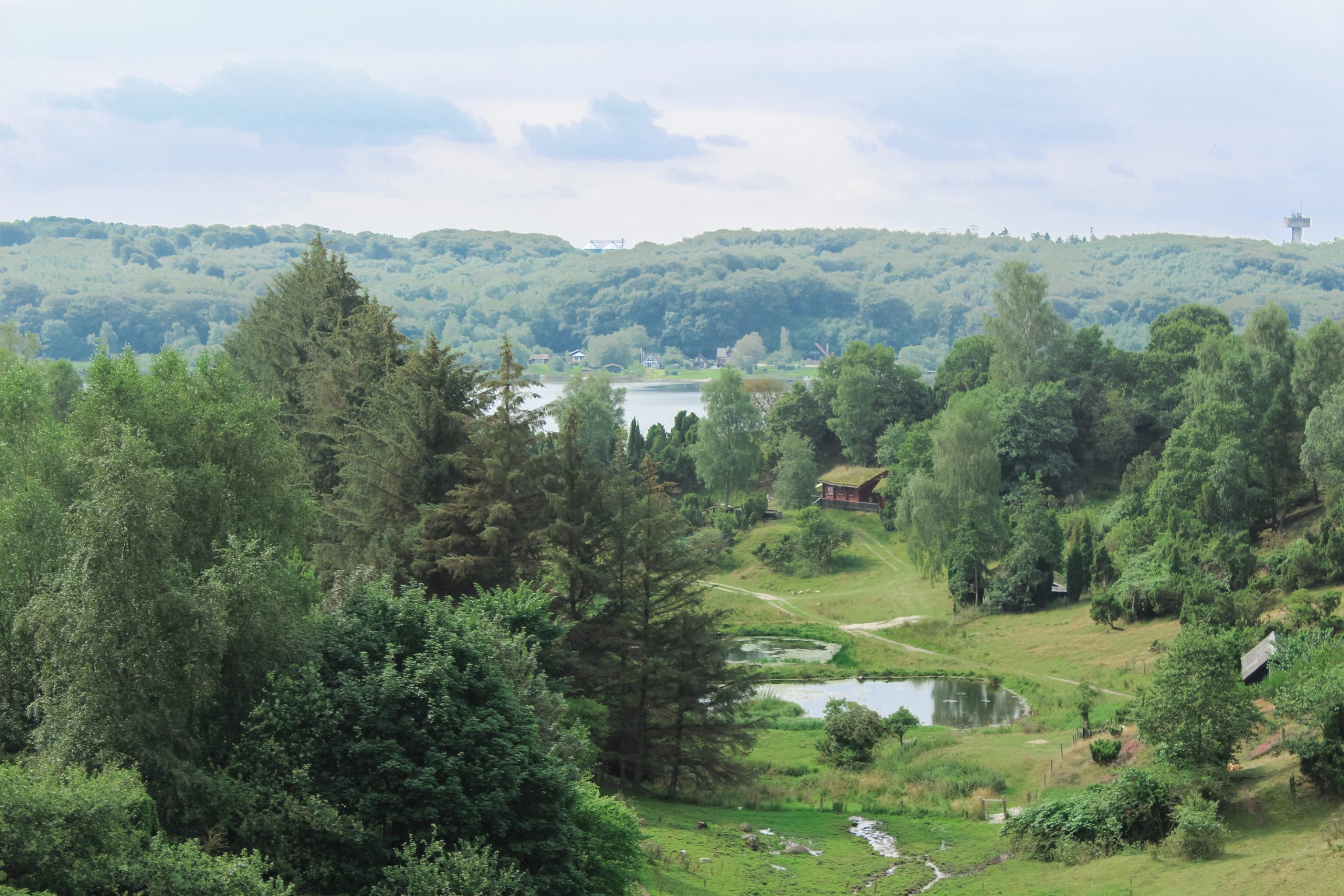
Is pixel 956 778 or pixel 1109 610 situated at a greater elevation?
pixel 1109 610

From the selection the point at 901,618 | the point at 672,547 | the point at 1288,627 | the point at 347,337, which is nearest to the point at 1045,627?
the point at 901,618

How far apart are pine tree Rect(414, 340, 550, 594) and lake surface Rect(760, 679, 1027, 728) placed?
1611cm

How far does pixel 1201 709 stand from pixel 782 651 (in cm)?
3022

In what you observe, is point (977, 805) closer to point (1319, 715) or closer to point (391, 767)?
point (1319, 715)

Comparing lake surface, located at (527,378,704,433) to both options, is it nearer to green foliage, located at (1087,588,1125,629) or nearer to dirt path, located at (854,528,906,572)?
dirt path, located at (854,528,906,572)

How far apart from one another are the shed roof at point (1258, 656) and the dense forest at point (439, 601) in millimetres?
602

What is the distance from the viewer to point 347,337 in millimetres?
43344

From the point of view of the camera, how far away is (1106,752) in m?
28.9

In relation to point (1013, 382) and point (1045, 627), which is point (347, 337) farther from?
point (1013, 382)

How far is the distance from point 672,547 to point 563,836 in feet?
44.1

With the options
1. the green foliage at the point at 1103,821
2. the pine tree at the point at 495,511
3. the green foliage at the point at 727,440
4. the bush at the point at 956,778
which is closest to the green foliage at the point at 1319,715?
the green foliage at the point at 1103,821

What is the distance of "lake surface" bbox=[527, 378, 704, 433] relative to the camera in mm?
118938

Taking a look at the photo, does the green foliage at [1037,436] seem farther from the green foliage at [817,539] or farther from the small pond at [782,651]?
the small pond at [782,651]

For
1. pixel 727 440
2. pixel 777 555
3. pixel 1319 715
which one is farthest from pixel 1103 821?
pixel 727 440
